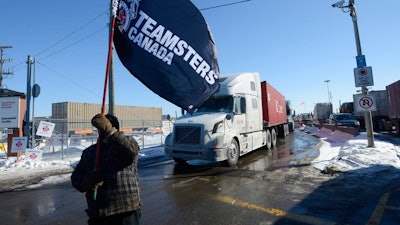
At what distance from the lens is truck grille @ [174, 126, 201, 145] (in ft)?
32.5

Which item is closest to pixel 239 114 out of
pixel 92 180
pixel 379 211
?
pixel 379 211

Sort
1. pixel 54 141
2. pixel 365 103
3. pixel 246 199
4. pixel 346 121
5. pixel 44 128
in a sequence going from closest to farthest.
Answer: pixel 246 199 < pixel 365 103 < pixel 44 128 < pixel 54 141 < pixel 346 121

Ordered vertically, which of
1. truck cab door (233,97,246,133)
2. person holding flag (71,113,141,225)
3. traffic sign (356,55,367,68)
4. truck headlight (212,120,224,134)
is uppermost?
traffic sign (356,55,367,68)

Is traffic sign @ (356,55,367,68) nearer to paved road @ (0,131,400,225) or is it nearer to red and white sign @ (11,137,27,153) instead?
paved road @ (0,131,400,225)

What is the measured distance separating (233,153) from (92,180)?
8.35m

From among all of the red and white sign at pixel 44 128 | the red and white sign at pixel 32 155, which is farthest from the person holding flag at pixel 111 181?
the red and white sign at pixel 44 128

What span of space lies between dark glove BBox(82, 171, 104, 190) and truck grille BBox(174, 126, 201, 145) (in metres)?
7.34

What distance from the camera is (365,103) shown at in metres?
11.6

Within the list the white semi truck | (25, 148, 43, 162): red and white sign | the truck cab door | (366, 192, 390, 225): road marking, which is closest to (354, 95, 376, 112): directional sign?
the white semi truck

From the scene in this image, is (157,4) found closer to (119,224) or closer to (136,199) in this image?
(136,199)

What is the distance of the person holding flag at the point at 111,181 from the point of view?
2645 mm

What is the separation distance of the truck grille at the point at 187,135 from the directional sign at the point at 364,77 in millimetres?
7003

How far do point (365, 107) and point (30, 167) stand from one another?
13279mm

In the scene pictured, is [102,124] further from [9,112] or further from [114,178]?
[9,112]
